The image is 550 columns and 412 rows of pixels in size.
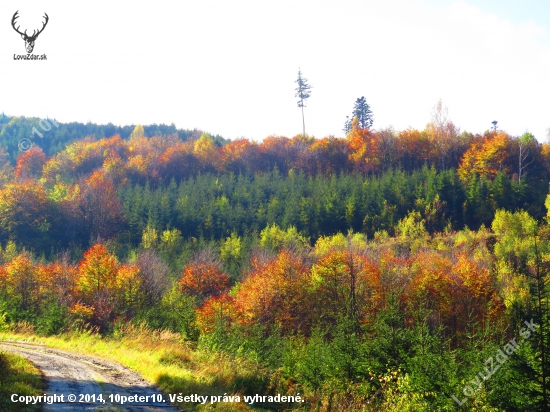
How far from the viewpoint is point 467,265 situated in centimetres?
5444

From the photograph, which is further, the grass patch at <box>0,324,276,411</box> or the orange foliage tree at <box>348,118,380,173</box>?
the orange foliage tree at <box>348,118,380,173</box>

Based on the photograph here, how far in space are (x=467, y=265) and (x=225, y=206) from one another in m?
44.1

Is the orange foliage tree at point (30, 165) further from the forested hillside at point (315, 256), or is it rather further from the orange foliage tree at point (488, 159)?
the orange foliage tree at point (488, 159)

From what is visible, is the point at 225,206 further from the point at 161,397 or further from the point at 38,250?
the point at 161,397

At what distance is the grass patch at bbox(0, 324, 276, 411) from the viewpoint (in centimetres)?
1187

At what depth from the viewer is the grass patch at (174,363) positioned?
11.9 metres

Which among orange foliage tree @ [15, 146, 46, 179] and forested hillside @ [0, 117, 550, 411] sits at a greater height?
orange foliage tree @ [15, 146, 46, 179]

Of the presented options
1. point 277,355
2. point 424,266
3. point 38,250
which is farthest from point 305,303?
point 38,250

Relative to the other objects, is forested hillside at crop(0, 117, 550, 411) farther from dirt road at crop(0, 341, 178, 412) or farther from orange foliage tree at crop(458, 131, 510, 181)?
dirt road at crop(0, 341, 178, 412)

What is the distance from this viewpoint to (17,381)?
11.4m

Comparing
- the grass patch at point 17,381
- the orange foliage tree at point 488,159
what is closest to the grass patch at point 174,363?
the grass patch at point 17,381

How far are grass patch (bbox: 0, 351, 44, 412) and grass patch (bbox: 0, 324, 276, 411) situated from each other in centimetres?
283

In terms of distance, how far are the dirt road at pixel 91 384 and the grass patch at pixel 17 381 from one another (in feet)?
0.93

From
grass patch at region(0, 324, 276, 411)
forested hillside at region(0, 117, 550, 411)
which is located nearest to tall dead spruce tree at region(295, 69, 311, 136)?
forested hillside at region(0, 117, 550, 411)
